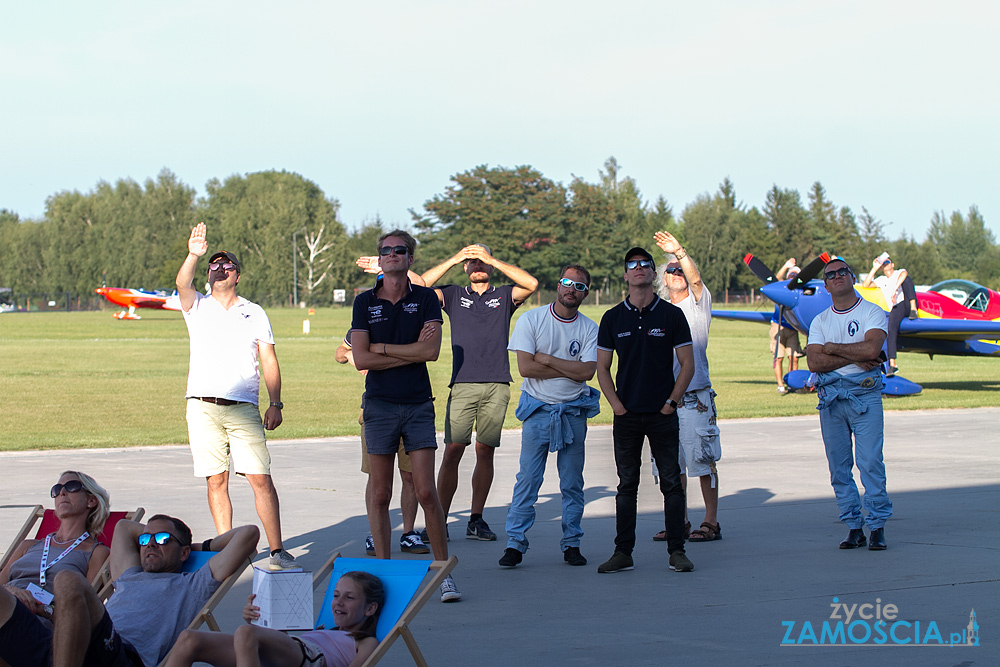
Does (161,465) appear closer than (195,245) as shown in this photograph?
No

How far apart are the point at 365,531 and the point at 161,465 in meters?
4.52

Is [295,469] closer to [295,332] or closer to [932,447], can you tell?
[932,447]

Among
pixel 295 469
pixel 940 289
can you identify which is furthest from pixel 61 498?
pixel 940 289

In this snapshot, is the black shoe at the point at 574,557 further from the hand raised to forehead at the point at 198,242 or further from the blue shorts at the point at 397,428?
the hand raised to forehead at the point at 198,242

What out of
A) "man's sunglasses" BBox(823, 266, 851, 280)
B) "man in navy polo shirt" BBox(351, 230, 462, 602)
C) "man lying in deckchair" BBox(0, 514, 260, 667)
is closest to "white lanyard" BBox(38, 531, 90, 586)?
"man lying in deckchair" BBox(0, 514, 260, 667)

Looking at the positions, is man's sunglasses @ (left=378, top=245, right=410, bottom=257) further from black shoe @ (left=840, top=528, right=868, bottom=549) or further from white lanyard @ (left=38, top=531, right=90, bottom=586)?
black shoe @ (left=840, top=528, right=868, bottom=549)

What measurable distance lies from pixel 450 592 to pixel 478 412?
6.89 feet

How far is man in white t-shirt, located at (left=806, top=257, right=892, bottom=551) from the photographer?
7.47m

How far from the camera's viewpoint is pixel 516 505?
7203 millimetres

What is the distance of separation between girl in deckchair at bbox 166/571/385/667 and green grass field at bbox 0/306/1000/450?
32.9 feet

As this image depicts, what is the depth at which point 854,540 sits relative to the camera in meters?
7.49

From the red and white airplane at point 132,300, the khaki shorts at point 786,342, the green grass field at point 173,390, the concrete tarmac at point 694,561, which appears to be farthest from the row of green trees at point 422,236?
the concrete tarmac at point 694,561

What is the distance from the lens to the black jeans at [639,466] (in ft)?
22.8

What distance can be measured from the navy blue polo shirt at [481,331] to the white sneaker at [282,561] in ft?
6.33
